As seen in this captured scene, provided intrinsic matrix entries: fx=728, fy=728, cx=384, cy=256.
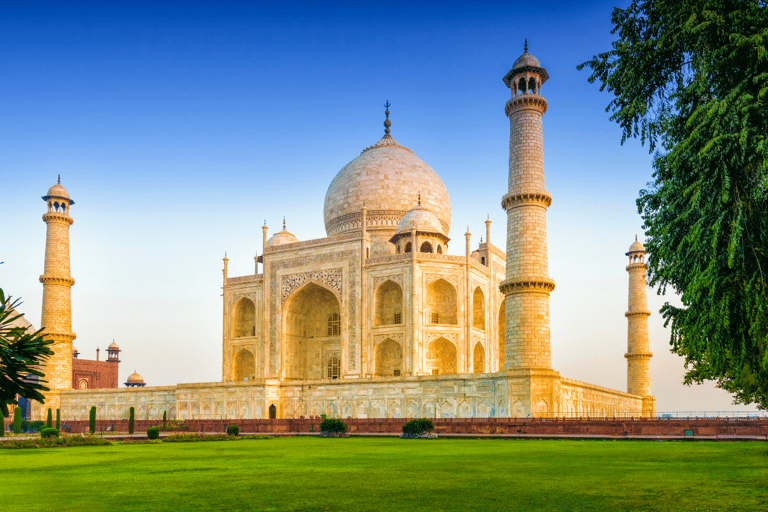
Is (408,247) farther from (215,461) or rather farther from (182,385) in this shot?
(215,461)

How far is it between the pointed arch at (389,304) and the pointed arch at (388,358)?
969 mm

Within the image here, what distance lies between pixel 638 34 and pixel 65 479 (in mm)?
9033

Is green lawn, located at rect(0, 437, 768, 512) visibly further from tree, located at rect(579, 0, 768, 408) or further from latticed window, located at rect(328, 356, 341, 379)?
latticed window, located at rect(328, 356, 341, 379)

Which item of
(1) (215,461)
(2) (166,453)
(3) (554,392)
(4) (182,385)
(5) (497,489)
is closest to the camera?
(5) (497,489)

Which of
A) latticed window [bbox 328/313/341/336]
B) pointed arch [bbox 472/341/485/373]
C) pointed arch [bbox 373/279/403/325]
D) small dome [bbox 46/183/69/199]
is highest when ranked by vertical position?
small dome [bbox 46/183/69/199]

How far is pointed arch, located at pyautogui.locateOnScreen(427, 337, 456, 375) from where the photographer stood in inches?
1217

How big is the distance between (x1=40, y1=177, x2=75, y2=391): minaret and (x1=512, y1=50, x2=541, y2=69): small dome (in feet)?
74.8

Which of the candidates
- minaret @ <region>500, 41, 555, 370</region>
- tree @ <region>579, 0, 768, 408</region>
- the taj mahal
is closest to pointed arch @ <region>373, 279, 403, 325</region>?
the taj mahal

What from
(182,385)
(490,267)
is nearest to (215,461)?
(182,385)

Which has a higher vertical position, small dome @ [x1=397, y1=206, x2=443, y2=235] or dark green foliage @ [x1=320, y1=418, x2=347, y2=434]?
small dome @ [x1=397, y1=206, x2=443, y2=235]

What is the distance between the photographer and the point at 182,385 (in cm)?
3080

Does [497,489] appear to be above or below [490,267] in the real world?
below

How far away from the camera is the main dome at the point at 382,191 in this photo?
3578 centimetres

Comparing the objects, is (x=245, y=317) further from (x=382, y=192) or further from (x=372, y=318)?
(x=382, y=192)
